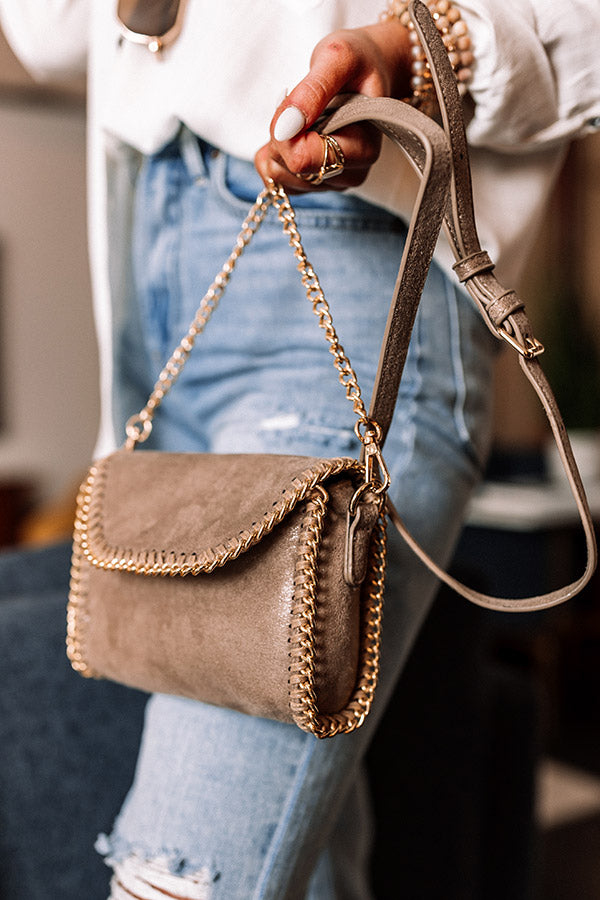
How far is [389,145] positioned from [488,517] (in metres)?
2.12

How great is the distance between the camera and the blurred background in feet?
3.46

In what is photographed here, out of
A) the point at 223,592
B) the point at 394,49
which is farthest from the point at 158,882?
the point at 394,49

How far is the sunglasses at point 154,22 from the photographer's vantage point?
0.60 m

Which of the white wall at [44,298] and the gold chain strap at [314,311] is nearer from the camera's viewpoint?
the gold chain strap at [314,311]

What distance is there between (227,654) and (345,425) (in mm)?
175

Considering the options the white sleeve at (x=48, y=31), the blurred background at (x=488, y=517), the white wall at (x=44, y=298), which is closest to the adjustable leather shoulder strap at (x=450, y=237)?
the white sleeve at (x=48, y=31)

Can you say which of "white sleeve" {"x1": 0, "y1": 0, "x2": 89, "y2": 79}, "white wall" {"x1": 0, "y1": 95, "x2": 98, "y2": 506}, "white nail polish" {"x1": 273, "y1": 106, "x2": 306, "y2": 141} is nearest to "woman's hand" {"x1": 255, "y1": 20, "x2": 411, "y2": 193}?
"white nail polish" {"x1": 273, "y1": 106, "x2": 306, "y2": 141}

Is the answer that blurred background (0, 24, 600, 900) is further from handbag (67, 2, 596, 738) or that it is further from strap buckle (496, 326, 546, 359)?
strap buckle (496, 326, 546, 359)

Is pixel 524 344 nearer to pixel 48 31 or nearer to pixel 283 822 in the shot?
pixel 283 822

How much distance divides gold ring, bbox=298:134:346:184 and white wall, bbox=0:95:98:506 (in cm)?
340

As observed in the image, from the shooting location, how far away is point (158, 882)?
553 mm

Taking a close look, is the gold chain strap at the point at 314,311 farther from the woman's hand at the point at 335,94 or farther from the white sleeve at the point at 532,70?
the white sleeve at the point at 532,70

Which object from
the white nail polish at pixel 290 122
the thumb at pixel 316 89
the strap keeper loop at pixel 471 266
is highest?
the thumb at pixel 316 89

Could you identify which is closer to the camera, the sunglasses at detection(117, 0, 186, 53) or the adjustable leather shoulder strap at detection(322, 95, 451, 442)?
the adjustable leather shoulder strap at detection(322, 95, 451, 442)
